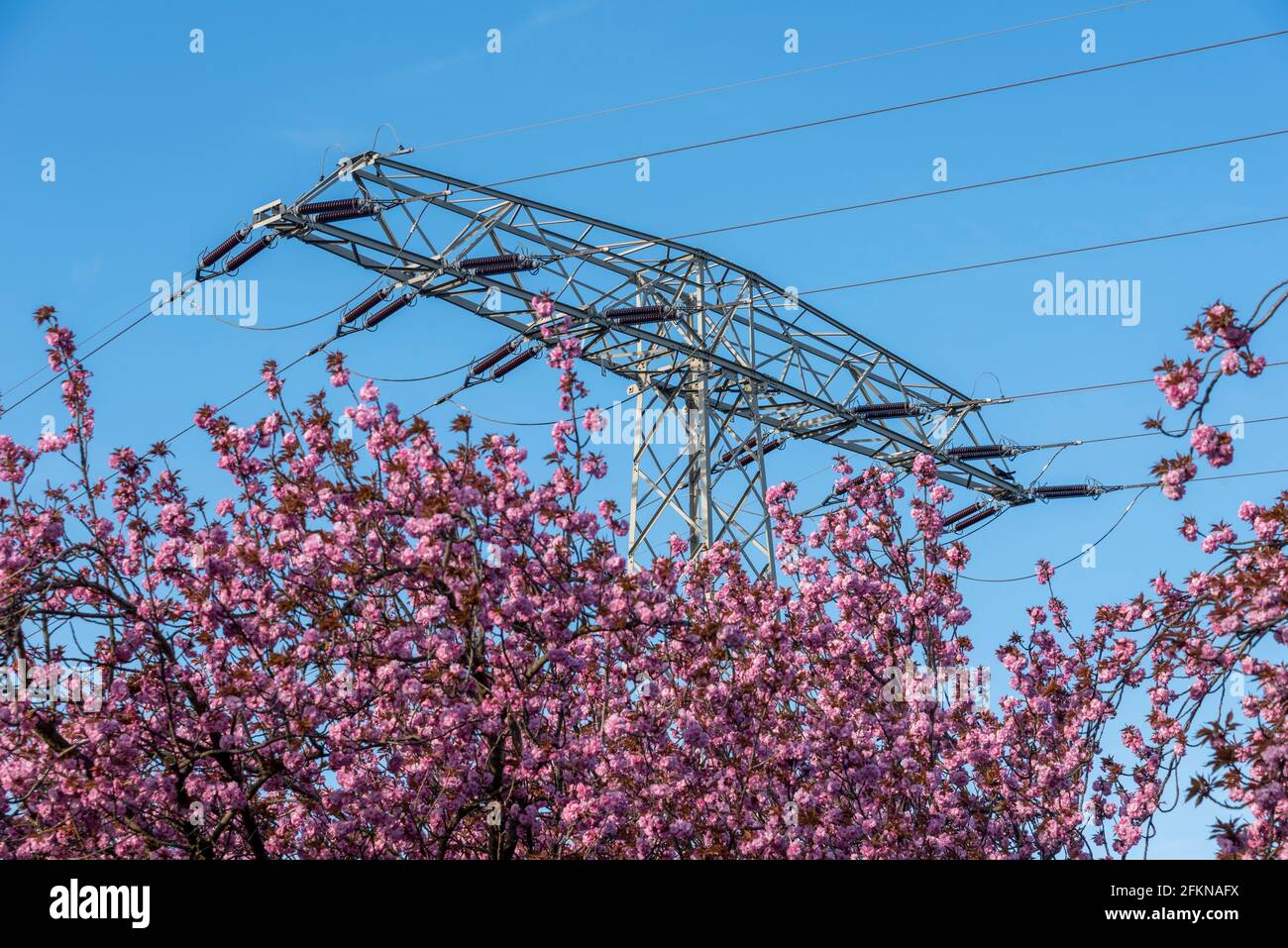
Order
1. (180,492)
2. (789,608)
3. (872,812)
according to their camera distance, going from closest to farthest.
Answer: (180,492)
(872,812)
(789,608)

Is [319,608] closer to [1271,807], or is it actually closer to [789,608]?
[789,608]

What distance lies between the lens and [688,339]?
65.1 ft

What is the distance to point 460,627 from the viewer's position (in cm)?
1068

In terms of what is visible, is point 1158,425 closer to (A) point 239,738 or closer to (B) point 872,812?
(B) point 872,812

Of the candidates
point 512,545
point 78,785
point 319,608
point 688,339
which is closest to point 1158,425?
point 512,545
